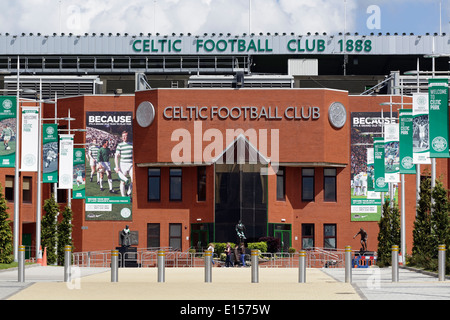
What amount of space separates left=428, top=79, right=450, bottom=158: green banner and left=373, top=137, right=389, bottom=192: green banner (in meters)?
16.4

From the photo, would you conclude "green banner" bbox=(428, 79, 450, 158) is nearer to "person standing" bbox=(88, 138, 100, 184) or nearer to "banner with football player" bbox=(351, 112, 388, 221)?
"banner with football player" bbox=(351, 112, 388, 221)

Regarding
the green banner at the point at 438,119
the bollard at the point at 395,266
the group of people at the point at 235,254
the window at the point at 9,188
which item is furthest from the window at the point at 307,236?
the bollard at the point at 395,266

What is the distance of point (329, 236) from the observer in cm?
7600

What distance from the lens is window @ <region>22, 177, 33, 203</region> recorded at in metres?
78.2

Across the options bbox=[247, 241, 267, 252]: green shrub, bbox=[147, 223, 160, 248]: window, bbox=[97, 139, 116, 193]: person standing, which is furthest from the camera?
bbox=[97, 139, 116, 193]: person standing

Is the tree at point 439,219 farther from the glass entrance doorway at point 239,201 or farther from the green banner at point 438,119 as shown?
the glass entrance doorway at point 239,201

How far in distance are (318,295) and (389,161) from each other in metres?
30.1

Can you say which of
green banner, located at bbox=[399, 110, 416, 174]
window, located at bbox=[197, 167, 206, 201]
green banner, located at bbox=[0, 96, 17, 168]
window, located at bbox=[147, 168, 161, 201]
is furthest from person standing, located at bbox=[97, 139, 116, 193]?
green banner, located at bbox=[399, 110, 416, 174]

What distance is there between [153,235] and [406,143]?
3271 centimetres

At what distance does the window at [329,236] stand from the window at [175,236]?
10.5 meters

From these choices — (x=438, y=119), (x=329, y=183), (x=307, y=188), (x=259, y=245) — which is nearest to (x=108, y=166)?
(x=259, y=245)
